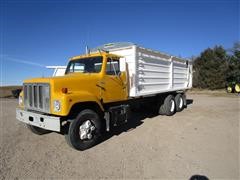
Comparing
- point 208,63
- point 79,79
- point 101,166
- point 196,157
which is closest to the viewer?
point 101,166

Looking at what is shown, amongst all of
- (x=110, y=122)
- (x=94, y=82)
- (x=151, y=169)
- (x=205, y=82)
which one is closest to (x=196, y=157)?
(x=151, y=169)

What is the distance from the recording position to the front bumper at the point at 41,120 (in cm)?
459

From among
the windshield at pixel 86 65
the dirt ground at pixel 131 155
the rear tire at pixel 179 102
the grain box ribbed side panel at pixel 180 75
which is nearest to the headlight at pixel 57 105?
the dirt ground at pixel 131 155

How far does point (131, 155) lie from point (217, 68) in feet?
87.6

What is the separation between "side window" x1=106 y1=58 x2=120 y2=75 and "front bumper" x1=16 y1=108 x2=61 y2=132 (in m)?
2.20

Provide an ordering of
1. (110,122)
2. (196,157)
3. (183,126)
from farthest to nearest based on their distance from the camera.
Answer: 1. (183,126)
2. (110,122)
3. (196,157)

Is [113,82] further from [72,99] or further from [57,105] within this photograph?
[57,105]

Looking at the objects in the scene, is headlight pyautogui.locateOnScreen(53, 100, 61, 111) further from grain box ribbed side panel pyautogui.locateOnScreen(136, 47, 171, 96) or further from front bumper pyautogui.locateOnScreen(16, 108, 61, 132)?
grain box ribbed side panel pyautogui.locateOnScreen(136, 47, 171, 96)

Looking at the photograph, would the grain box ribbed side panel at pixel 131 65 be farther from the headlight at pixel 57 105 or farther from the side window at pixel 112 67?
the headlight at pixel 57 105

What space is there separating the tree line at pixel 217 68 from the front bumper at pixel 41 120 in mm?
25611

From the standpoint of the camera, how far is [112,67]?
20.5 feet

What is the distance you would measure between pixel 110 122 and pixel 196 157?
2543mm

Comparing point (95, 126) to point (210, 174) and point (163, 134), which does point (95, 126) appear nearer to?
point (163, 134)

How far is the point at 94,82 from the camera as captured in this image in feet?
18.1
